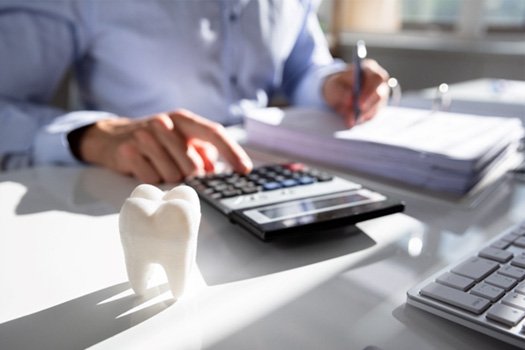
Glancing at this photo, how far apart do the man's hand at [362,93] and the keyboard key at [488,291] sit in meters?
0.39

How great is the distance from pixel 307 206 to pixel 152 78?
1.58 feet

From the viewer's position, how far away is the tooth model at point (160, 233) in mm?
253

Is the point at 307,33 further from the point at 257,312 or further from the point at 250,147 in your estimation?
the point at 257,312

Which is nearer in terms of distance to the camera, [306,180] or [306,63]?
[306,180]

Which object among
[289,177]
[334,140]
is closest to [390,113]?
[334,140]

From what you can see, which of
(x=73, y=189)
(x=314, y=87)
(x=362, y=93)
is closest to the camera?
(x=73, y=189)

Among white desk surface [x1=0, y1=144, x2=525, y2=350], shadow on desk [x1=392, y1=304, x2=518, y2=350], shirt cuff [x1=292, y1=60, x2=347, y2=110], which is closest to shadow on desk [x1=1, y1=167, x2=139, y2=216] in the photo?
white desk surface [x1=0, y1=144, x2=525, y2=350]

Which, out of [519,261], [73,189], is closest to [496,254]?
[519,261]

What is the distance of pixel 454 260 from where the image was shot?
34 centimetres

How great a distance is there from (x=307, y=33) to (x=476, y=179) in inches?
24.2

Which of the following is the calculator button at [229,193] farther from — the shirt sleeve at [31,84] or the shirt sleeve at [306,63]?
the shirt sleeve at [306,63]

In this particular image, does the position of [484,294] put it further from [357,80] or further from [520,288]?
[357,80]

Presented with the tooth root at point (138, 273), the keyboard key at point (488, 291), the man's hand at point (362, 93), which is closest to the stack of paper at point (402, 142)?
the man's hand at point (362, 93)

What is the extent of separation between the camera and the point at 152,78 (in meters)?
0.78
